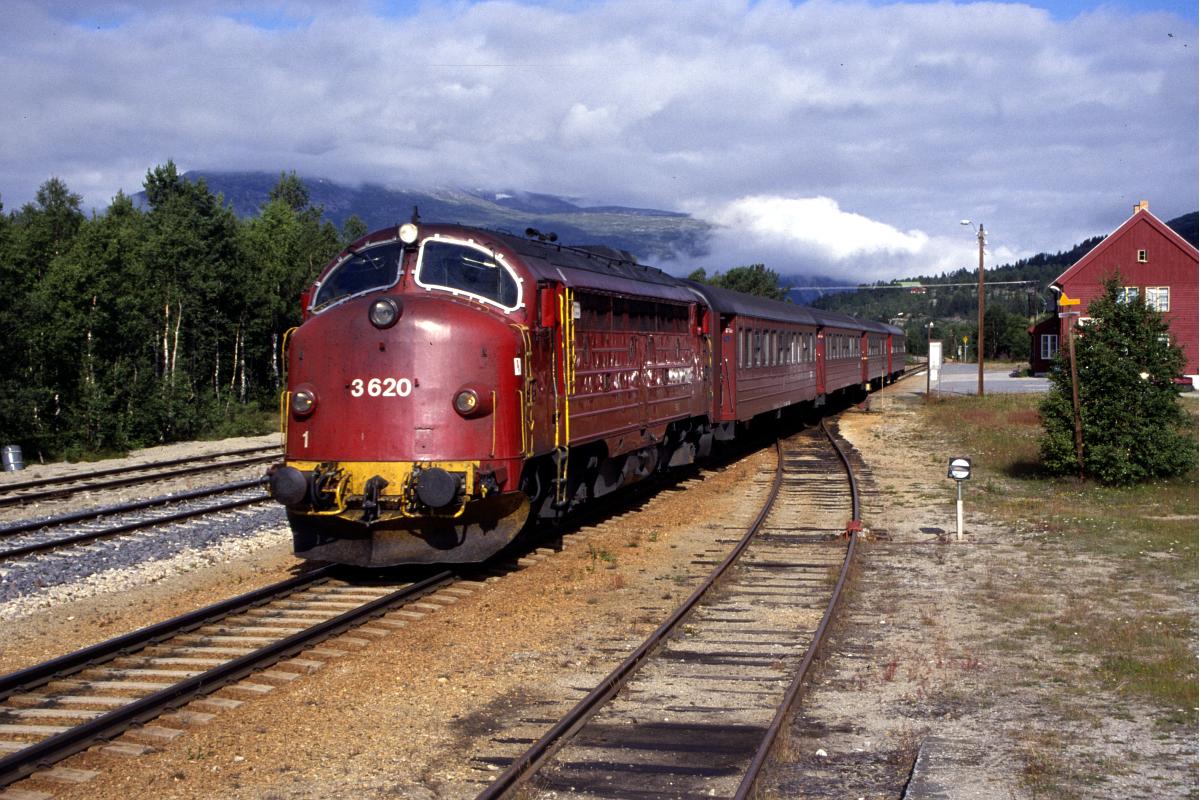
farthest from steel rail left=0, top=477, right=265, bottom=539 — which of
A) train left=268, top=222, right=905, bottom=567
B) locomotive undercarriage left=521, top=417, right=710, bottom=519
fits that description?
locomotive undercarriage left=521, top=417, right=710, bottom=519

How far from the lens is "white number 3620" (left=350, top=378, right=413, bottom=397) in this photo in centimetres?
1102

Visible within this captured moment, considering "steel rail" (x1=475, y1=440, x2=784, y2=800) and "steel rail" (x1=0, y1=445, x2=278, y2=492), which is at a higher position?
"steel rail" (x1=0, y1=445, x2=278, y2=492)

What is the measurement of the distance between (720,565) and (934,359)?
36.9 m

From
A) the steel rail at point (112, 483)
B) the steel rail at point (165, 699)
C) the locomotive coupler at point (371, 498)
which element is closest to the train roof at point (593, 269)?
the locomotive coupler at point (371, 498)

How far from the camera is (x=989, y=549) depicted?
14.9 metres

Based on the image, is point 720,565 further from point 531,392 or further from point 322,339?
point 322,339

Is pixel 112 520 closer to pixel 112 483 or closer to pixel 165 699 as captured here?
pixel 112 483

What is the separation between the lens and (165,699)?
780 centimetres

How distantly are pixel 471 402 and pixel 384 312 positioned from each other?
128 centimetres

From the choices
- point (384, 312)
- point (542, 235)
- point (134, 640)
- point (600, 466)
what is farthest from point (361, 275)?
point (600, 466)

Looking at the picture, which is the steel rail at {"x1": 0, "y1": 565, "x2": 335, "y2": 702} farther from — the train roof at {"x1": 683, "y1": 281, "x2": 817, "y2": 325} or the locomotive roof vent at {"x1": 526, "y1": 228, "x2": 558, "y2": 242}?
the train roof at {"x1": 683, "y1": 281, "x2": 817, "y2": 325}

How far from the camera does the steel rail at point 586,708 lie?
6.39 metres

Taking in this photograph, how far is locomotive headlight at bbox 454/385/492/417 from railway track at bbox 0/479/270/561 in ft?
21.8

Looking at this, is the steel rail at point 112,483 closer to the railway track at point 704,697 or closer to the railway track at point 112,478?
the railway track at point 112,478
